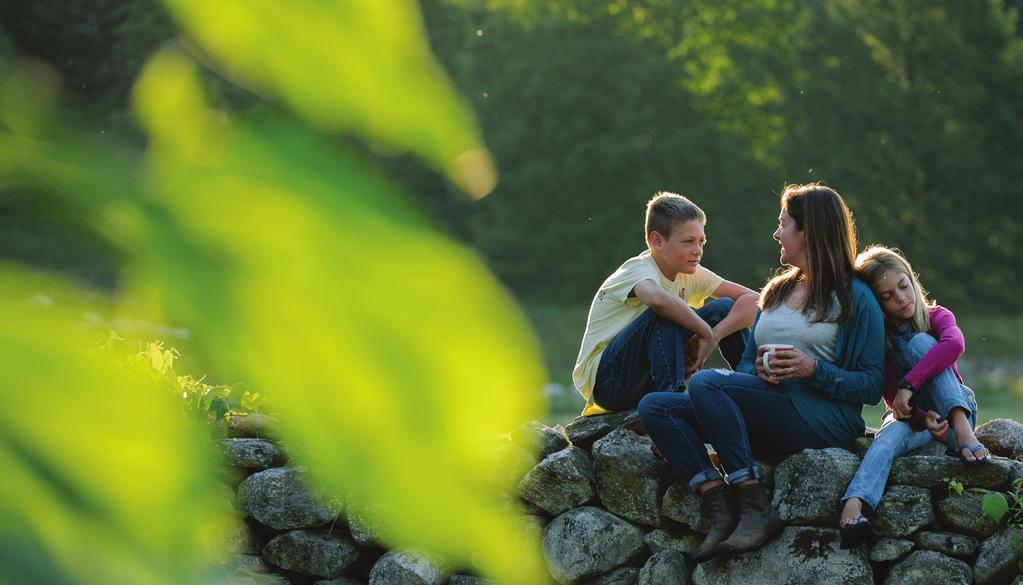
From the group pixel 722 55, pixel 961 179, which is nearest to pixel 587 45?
pixel 722 55

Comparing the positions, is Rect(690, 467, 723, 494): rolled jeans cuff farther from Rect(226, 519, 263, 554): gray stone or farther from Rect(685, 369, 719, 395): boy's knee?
Rect(226, 519, 263, 554): gray stone

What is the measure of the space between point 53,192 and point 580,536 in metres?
4.64

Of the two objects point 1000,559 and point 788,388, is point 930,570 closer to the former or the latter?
point 1000,559

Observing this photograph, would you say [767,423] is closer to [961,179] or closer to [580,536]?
[580,536]

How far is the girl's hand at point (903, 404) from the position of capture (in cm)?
452

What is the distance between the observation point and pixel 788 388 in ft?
15.4

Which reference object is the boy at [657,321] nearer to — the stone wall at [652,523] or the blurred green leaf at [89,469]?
the stone wall at [652,523]

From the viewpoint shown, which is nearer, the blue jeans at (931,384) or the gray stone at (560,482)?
the blue jeans at (931,384)

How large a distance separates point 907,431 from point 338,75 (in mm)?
4460

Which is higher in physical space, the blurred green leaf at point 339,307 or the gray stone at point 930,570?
the gray stone at point 930,570

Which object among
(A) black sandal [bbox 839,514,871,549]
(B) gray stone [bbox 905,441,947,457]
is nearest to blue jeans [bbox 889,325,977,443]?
(B) gray stone [bbox 905,441,947,457]

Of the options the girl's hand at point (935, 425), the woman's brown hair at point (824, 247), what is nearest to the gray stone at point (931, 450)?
the girl's hand at point (935, 425)

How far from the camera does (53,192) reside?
43 centimetres

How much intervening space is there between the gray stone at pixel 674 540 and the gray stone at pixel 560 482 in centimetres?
30
